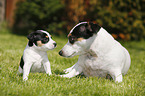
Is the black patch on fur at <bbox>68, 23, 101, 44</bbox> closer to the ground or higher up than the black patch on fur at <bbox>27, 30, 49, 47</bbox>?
higher up

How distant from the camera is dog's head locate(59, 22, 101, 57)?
311 centimetres

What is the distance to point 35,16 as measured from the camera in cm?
1202

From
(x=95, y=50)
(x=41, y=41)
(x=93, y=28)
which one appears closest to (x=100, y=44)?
(x=95, y=50)

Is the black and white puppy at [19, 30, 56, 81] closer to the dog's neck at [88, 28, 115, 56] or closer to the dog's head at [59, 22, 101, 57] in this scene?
the dog's head at [59, 22, 101, 57]

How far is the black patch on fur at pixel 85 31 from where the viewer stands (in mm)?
3107

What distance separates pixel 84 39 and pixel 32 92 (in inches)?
48.4

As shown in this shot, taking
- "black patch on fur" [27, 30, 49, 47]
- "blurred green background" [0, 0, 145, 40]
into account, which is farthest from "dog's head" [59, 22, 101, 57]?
"blurred green background" [0, 0, 145, 40]

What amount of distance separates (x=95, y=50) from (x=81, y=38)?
349 millimetres

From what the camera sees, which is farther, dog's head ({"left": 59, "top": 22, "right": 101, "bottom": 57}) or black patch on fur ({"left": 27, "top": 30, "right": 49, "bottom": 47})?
black patch on fur ({"left": 27, "top": 30, "right": 49, "bottom": 47})

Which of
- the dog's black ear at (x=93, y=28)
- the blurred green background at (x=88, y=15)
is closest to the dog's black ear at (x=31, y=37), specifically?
the dog's black ear at (x=93, y=28)

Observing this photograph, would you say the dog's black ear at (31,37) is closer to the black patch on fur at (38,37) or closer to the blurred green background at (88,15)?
the black patch on fur at (38,37)

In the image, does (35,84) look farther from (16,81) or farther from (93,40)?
(93,40)

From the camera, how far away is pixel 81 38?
311 cm

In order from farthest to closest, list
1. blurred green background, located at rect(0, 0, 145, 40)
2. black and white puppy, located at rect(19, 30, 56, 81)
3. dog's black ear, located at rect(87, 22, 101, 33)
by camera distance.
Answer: blurred green background, located at rect(0, 0, 145, 40), black and white puppy, located at rect(19, 30, 56, 81), dog's black ear, located at rect(87, 22, 101, 33)
